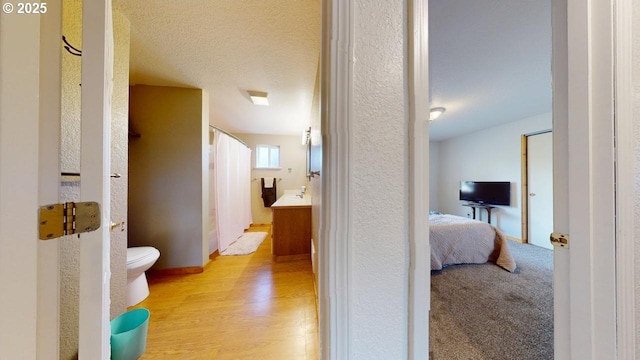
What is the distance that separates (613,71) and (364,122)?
799 mm

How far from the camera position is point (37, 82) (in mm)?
435

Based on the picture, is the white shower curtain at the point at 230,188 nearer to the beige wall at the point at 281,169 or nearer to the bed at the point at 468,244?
the beige wall at the point at 281,169

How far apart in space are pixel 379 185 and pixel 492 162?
4.84 metres

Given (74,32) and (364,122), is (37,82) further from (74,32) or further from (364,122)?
(74,32)

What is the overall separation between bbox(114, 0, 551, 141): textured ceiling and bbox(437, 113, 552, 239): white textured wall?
3.15ft

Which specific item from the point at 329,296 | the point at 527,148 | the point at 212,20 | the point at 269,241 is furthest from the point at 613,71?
the point at 527,148

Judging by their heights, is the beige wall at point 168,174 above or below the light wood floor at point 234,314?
above

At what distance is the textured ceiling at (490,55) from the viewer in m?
1.22

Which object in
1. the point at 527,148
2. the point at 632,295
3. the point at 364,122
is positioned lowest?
the point at 632,295

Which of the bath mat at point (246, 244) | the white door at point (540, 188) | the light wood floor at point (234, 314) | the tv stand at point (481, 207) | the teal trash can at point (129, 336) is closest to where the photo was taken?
the teal trash can at point (129, 336)

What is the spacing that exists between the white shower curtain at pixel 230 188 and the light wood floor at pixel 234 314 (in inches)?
27.6

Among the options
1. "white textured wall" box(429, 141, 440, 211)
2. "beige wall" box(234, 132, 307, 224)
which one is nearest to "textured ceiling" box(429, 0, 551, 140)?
"white textured wall" box(429, 141, 440, 211)

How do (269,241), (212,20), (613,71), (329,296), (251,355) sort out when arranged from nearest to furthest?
(329,296) < (613,71) < (251,355) < (212,20) < (269,241)

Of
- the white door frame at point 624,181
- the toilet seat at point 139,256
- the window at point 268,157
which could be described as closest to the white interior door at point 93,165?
the toilet seat at point 139,256
